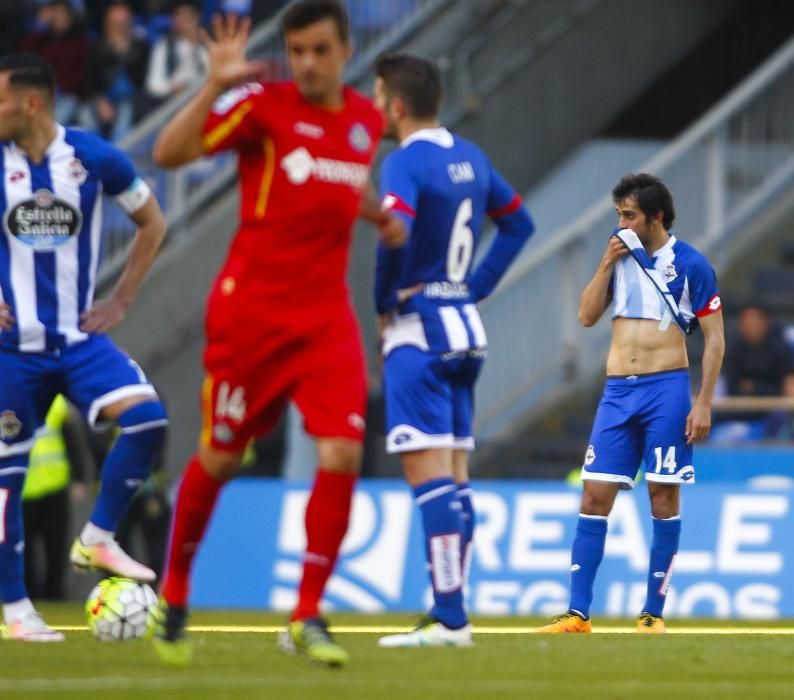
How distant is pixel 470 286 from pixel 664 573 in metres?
2.11

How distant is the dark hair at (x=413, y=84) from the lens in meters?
8.54

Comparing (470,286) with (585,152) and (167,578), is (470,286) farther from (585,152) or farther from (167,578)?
(585,152)

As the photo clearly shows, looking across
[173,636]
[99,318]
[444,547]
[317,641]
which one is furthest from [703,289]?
[173,636]

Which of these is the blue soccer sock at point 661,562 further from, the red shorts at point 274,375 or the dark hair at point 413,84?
the red shorts at point 274,375

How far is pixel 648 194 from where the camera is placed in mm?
10180

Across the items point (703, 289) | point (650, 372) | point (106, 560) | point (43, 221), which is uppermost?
point (43, 221)

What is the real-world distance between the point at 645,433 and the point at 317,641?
11.7 ft

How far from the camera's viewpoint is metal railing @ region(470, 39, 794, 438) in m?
17.3

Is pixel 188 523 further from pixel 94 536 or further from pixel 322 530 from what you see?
pixel 94 536

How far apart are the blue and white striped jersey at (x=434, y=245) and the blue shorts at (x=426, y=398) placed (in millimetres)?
59

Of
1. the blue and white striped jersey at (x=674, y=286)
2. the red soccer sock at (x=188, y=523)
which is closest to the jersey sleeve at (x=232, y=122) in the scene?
the red soccer sock at (x=188, y=523)

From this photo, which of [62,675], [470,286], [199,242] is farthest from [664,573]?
[199,242]

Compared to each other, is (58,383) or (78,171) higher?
(78,171)

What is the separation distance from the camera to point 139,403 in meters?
8.44
